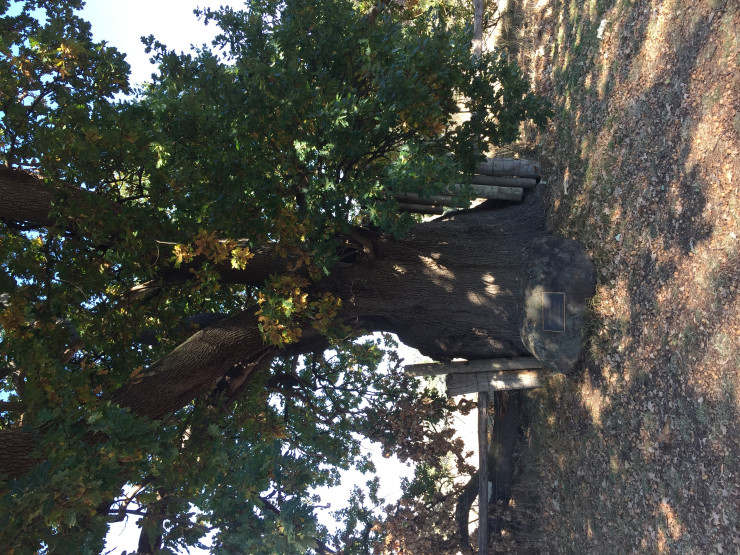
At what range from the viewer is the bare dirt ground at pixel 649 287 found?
4938mm

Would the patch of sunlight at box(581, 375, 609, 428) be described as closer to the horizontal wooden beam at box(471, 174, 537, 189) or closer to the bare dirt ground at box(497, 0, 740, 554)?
the bare dirt ground at box(497, 0, 740, 554)

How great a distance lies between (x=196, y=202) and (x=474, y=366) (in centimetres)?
435

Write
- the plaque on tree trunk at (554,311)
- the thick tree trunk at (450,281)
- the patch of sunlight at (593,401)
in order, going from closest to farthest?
the patch of sunlight at (593,401) < the plaque on tree trunk at (554,311) < the thick tree trunk at (450,281)

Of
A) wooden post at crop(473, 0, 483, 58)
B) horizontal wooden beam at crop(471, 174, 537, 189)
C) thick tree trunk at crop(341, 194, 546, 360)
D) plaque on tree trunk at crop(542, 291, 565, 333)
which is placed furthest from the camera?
wooden post at crop(473, 0, 483, 58)

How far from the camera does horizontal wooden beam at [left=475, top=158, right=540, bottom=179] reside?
8.08 meters

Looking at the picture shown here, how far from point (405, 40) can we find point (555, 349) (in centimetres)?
388

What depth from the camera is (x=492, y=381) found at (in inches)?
310

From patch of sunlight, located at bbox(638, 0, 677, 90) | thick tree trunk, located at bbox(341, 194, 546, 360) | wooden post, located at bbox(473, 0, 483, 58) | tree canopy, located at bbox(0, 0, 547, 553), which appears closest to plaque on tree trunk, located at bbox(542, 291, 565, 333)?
thick tree trunk, located at bbox(341, 194, 546, 360)

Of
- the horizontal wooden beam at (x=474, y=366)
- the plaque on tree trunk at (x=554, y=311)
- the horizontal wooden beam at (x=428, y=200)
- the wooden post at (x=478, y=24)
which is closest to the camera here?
the plaque on tree trunk at (x=554, y=311)

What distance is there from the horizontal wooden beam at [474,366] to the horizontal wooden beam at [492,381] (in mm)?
78

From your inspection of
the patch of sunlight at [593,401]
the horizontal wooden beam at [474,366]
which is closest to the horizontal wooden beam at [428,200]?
the horizontal wooden beam at [474,366]

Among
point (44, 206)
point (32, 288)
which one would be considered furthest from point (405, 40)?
point (32, 288)

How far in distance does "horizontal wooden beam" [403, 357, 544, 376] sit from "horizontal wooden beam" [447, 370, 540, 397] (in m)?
0.08

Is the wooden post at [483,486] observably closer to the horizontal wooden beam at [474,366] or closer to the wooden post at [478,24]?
the horizontal wooden beam at [474,366]
